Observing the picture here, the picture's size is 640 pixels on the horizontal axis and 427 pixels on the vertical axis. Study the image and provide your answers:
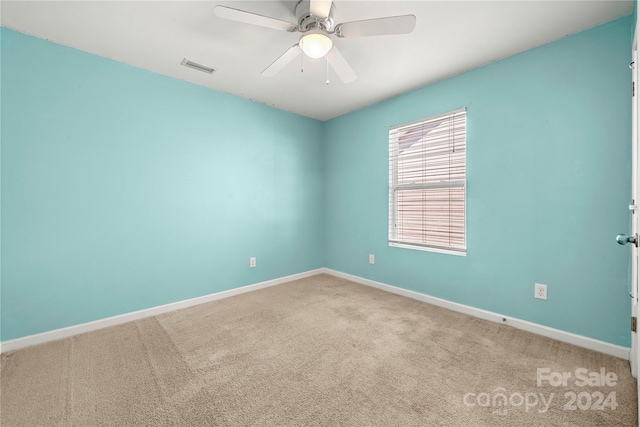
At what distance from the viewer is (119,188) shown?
2350mm

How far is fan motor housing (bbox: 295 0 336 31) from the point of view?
157cm

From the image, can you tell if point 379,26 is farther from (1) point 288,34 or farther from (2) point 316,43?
(1) point 288,34

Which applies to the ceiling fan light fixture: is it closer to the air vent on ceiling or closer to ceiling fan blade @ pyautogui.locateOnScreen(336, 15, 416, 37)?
ceiling fan blade @ pyautogui.locateOnScreen(336, 15, 416, 37)

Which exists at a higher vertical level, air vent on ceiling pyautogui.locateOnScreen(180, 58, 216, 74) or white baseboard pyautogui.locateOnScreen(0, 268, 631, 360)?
air vent on ceiling pyautogui.locateOnScreen(180, 58, 216, 74)

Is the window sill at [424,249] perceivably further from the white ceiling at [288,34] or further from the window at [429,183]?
the white ceiling at [288,34]

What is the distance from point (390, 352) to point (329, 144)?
2.98 m

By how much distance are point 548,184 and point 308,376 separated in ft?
7.69

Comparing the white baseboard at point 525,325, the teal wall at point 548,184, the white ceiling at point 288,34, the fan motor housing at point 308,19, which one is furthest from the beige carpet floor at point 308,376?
the white ceiling at point 288,34

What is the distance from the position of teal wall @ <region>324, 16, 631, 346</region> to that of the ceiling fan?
4.65 feet

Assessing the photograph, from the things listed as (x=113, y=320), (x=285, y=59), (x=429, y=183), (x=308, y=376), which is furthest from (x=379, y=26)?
(x=113, y=320)

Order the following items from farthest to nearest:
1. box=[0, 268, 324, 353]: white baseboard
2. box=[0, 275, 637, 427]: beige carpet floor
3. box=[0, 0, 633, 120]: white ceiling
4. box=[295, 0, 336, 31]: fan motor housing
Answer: box=[0, 268, 324, 353]: white baseboard → box=[0, 0, 633, 120]: white ceiling → box=[295, 0, 336, 31]: fan motor housing → box=[0, 275, 637, 427]: beige carpet floor

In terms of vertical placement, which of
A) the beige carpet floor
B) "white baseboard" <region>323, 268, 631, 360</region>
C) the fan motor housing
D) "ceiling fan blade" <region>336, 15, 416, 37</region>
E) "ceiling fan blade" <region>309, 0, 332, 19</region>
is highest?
the fan motor housing

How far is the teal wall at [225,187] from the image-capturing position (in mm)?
1890

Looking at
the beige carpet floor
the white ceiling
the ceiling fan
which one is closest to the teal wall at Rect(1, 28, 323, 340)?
the white ceiling
